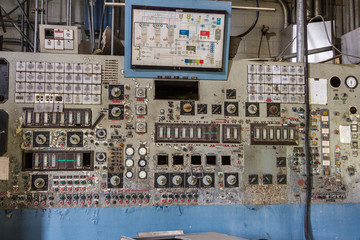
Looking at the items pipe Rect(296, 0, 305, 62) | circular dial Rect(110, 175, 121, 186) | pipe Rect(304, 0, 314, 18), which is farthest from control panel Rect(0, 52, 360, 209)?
pipe Rect(304, 0, 314, 18)

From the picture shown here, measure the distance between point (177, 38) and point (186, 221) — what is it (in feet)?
5.44

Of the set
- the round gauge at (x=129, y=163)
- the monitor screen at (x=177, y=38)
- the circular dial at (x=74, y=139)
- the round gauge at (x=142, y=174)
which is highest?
the monitor screen at (x=177, y=38)

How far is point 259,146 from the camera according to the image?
306 centimetres

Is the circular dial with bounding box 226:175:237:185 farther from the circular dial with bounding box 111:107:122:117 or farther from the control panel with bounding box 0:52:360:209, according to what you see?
the circular dial with bounding box 111:107:122:117

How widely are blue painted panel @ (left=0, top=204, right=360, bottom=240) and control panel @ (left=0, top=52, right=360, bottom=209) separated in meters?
0.07

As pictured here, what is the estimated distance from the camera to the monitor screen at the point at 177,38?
9.49 feet

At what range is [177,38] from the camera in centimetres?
294

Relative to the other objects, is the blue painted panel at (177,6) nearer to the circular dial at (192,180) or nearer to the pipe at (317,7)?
the circular dial at (192,180)

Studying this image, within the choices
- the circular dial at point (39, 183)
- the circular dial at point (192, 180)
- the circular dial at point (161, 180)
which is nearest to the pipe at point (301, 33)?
the circular dial at point (192, 180)

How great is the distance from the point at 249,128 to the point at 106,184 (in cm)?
141

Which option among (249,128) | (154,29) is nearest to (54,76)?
(154,29)

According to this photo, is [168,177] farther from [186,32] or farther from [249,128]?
[186,32]

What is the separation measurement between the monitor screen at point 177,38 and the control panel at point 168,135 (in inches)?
6.9

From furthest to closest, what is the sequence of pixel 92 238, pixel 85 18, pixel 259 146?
pixel 85 18 < pixel 259 146 < pixel 92 238
